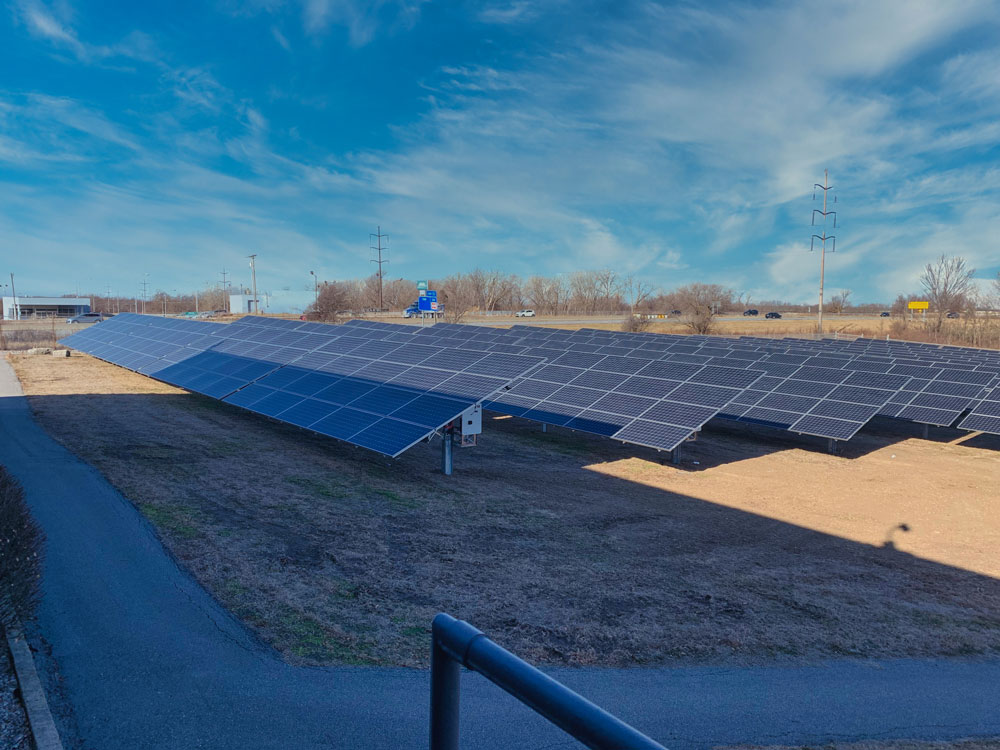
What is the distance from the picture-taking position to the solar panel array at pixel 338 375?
1420cm

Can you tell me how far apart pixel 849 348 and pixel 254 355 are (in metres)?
27.4

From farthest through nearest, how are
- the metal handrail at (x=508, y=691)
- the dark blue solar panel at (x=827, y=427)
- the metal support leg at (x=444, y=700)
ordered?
1. the dark blue solar panel at (x=827, y=427)
2. the metal support leg at (x=444, y=700)
3. the metal handrail at (x=508, y=691)

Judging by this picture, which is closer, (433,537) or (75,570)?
(75,570)

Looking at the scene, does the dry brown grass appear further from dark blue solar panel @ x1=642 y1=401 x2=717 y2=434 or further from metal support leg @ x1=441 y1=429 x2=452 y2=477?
metal support leg @ x1=441 y1=429 x2=452 y2=477

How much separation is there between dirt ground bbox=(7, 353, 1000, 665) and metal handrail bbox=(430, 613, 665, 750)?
526 cm

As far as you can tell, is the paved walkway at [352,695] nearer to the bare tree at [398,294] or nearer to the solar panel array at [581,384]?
the solar panel array at [581,384]

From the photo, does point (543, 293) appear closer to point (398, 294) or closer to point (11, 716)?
point (398, 294)

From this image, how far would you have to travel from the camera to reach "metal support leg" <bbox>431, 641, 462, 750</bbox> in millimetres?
1866

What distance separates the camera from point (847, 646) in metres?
7.57

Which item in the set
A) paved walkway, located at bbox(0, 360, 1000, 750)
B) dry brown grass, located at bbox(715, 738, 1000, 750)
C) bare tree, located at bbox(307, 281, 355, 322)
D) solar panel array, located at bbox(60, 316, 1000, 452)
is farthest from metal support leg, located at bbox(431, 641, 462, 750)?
bare tree, located at bbox(307, 281, 355, 322)

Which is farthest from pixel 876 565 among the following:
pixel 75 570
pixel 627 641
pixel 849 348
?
pixel 849 348

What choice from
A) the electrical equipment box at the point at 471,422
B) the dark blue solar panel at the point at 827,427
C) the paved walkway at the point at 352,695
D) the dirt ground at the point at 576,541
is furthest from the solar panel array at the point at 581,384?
the paved walkway at the point at 352,695

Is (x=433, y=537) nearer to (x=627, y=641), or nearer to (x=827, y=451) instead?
(x=627, y=641)

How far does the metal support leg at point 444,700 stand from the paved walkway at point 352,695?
4009mm
